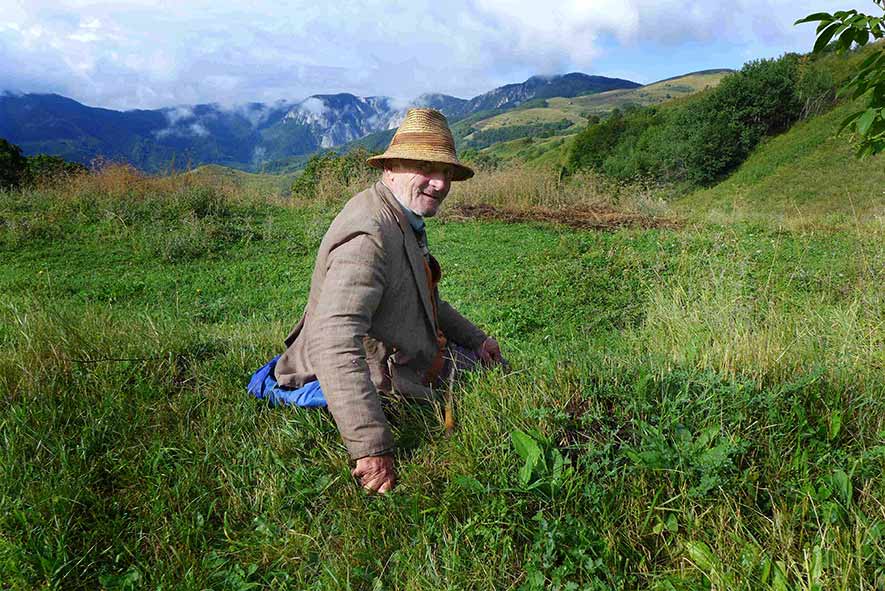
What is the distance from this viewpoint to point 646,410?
2.10 m

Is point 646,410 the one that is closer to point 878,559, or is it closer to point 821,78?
point 878,559

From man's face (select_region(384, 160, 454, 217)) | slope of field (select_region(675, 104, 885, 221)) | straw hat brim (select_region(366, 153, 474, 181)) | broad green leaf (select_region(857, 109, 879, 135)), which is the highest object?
broad green leaf (select_region(857, 109, 879, 135))

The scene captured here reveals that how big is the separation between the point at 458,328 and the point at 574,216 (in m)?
10.0

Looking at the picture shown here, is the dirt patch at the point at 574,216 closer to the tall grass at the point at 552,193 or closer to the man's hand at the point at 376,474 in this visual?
the tall grass at the point at 552,193

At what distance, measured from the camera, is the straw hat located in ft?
7.83

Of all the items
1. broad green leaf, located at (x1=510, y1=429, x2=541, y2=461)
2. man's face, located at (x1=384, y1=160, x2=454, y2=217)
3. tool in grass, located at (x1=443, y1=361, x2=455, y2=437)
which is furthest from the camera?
man's face, located at (x1=384, y1=160, x2=454, y2=217)

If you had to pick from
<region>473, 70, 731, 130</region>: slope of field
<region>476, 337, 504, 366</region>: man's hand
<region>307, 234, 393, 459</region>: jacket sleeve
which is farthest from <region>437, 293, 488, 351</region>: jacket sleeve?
<region>473, 70, 731, 130</region>: slope of field

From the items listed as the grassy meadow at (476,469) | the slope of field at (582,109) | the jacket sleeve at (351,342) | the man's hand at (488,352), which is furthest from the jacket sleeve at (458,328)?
the slope of field at (582,109)

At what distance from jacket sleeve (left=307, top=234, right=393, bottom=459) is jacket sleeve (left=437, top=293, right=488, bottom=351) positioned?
0.90 meters

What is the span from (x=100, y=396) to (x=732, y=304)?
343cm

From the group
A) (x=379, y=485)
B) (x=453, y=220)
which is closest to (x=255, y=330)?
(x=379, y=485)

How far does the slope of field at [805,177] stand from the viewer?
29312mm

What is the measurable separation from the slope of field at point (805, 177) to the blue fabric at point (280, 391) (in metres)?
26.4

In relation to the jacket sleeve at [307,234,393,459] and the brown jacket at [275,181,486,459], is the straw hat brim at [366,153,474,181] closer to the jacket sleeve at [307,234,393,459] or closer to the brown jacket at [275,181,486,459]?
the brown jacket at [275,181,486,459]
